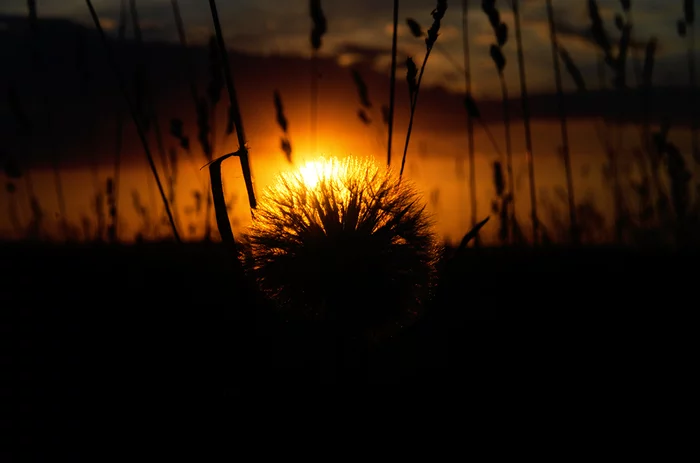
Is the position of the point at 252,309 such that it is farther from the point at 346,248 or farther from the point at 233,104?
the point at 233,104

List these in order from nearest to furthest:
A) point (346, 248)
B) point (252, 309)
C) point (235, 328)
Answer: point (346, 248), point (252, 309), point (235, 328)

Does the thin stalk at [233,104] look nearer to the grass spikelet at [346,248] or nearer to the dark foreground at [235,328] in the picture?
the grass spikelet at [346,248]

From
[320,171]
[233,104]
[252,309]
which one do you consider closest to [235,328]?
[252,309]

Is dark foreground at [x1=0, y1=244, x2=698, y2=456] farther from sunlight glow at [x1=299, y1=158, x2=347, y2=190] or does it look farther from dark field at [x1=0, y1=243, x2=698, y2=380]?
sunlight glow at [x1=299, y1=158, x2=347, y2=190]

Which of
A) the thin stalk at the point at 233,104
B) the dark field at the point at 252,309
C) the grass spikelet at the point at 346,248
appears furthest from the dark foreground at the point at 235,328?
the thin stalk at the point at 233,104

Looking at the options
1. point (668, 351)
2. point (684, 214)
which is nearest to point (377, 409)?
point (668, 351)
